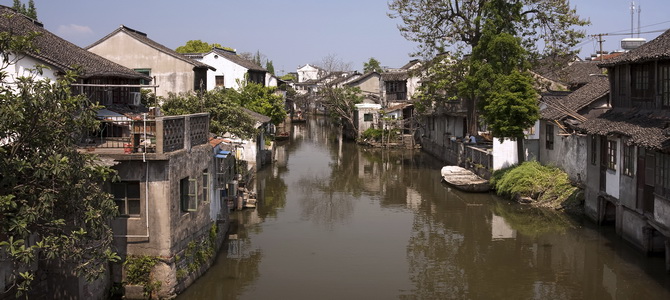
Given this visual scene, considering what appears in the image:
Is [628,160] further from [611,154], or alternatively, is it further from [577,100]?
[577,100]

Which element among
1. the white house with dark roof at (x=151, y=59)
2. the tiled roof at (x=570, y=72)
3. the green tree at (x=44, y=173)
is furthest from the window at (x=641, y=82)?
the white house with dark roof at (x=151, y=59)

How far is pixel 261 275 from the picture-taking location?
62.4 feet

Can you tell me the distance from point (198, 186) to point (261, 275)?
3474mm

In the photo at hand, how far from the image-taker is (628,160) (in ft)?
71.5

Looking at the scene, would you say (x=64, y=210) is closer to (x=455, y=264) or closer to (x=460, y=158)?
(x=455, y=264)

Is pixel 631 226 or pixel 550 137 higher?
pixel 550 137

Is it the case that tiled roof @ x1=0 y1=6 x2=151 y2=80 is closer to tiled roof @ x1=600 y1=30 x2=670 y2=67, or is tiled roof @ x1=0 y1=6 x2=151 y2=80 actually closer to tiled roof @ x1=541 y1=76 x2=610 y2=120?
tiled roof @ x1=600 y1=30 x2=670 y2=67

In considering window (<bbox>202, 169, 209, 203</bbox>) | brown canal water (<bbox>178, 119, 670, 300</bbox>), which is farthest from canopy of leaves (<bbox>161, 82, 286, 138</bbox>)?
window (<bbox>202, 169, 209, 203</bbox>)

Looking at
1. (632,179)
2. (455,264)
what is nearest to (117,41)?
(455,264)

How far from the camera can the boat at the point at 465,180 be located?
3316 cm

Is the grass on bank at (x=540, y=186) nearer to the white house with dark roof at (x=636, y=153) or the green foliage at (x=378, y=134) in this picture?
the white house with dark roof at (x=636, y=153)

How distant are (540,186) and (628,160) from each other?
25.4ft

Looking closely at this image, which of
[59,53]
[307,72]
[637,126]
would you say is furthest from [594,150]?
[307,72]

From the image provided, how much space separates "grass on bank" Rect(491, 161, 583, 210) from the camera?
27.9 metres
